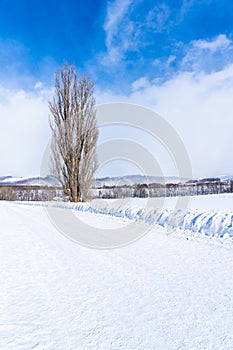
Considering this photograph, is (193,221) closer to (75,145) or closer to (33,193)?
(75,145)

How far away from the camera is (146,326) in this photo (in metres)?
2.06

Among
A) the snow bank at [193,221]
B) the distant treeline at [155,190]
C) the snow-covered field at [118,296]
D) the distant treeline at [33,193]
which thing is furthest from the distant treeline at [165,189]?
the snow-covered field at [118,296]

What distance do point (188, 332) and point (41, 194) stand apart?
21.3 meters

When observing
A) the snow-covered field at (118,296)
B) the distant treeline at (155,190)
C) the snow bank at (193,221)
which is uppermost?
the distant treeline at (155,190)

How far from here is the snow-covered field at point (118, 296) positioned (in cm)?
192

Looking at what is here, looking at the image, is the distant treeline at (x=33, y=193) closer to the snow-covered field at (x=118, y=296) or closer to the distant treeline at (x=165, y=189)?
the distant treeline at (x=165, y=189)

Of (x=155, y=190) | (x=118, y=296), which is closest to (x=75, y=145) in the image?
(x=155, y=190)

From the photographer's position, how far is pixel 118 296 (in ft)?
8.60

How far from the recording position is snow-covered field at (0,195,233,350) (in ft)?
6.29

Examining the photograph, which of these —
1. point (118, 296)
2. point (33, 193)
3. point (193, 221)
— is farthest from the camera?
point (33, 193)

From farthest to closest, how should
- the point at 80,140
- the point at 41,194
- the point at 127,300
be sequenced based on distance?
the point at 41,194, the point at 80,140, the point at 127,300

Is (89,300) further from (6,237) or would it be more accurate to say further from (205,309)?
(6,237)

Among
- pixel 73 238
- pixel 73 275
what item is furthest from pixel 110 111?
pixel 73 275

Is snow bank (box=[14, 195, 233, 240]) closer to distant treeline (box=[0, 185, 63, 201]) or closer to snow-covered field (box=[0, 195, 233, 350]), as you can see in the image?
snow-covered field (box=[0, 195, 233, 350])
